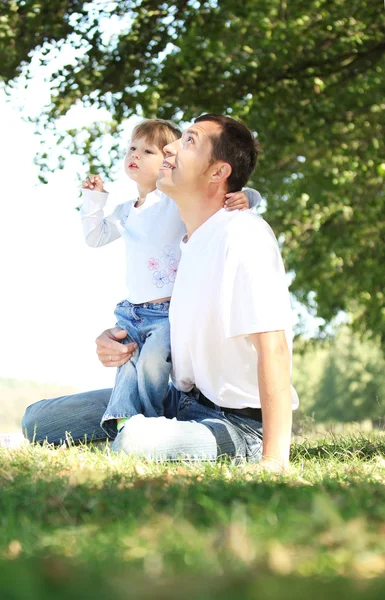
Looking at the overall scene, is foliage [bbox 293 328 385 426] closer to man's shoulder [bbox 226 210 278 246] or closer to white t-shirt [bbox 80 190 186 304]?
white t-shirt [bbox 80 190 186 304]

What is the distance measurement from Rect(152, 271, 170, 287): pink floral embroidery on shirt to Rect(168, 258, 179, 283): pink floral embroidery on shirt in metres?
0.02

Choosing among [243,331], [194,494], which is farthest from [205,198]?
[194,494]

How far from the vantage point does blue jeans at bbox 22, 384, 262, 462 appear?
13.5 feet

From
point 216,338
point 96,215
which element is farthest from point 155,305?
point 96,215

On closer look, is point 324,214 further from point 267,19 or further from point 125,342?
point 125,342

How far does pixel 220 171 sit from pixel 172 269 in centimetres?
69

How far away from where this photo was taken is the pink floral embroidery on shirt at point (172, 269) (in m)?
4.90

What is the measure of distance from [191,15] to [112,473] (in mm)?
8042

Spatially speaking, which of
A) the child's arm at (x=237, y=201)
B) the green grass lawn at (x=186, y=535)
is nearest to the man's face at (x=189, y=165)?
the child's arm at (x=237, y=201)

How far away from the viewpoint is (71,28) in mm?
9688

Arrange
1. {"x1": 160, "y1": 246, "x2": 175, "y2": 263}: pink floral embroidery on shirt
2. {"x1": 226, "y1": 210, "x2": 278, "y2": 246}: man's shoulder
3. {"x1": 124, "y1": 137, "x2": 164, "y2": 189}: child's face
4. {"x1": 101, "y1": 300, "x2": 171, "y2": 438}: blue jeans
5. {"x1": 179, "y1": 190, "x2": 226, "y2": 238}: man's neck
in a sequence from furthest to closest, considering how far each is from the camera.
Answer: {"x1": 124, "y1": 137, "x2": 164, "y2": 189}: child's face → {"x1": 160, "y1": 246, "x2": 175, "y2": 263}: pink floral embroidery on shirt → {"x1": 179, "y1": 190, "x2": 226, "y2": 238}: man's neck → {"x1": 101, "y1": 300, "x2": 171, "y2": 438}: blue jeans → {"x1": 226, "y1": 210, "x2": 278, "y2": 246}: man's shoulder

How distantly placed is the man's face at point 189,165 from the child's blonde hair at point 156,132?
572 millimetres

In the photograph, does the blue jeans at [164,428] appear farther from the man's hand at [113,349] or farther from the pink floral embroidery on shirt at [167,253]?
the pink floral embroidery on shirt at [167,253]

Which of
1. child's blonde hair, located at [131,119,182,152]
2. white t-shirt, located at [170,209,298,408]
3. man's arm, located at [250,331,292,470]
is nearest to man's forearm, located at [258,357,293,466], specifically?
man's arm, located at [250,331,292,470]
